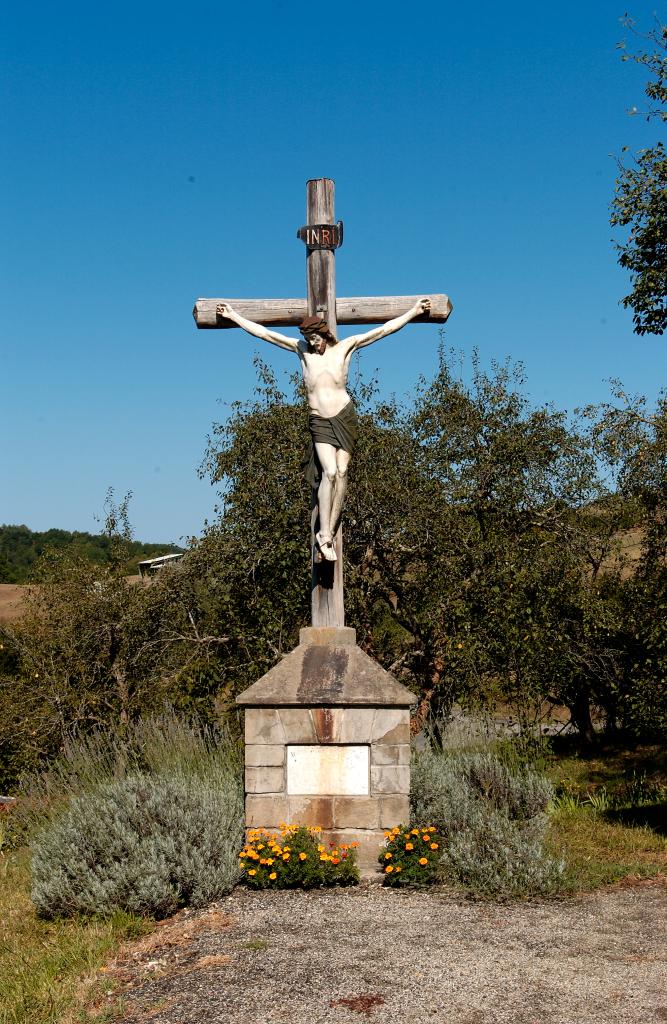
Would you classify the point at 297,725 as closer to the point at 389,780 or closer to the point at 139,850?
the point at 389,780

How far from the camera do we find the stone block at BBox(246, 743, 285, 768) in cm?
730

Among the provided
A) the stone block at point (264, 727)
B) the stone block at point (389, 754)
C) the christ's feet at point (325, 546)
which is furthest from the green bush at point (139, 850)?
the christ's feet at point (325, 546)

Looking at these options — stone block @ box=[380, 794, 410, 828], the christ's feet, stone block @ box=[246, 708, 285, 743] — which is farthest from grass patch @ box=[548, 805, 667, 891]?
the christ's feet

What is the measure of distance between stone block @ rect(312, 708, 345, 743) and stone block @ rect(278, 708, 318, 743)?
0.13 feet

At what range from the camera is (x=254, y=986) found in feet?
16.4

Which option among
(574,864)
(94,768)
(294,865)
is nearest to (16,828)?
(94,768)

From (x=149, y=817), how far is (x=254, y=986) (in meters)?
2.23

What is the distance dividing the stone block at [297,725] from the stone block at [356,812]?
521 millimetres

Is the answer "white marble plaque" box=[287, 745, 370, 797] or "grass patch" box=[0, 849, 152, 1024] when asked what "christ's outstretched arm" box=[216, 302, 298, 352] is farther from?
"grass patch" box=[0, 849, 152, 1024]

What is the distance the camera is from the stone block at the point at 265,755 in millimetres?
7297

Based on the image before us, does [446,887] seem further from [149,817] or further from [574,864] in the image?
[149,817]

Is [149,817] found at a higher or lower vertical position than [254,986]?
higher

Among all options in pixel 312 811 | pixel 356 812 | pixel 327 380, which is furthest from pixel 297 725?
pixel 327 380

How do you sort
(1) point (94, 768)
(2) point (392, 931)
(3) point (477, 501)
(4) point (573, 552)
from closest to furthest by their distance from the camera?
(2) point (392, 931), (1) point (94, 768), (3) point (477, 501), (4) point (573, 552)
